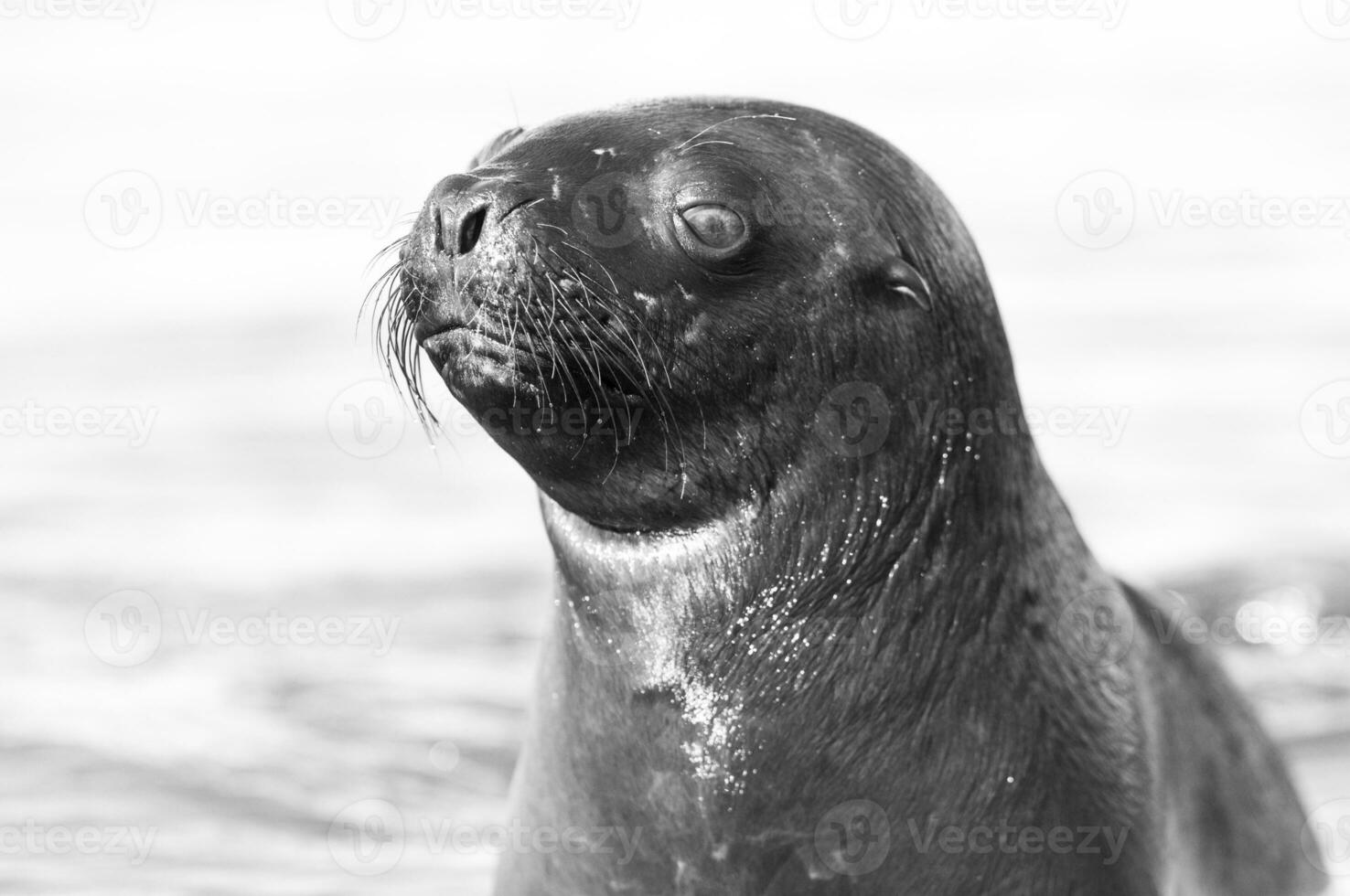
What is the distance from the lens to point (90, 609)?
11648mm

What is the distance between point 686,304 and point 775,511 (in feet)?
1.97

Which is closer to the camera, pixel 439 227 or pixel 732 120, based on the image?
pixel 439 227

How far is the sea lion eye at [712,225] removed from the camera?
516 cm

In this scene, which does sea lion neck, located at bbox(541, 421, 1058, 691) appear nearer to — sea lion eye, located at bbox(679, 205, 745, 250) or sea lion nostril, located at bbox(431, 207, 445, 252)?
sea lion eye, located at bbox(679, 205, 745, 250)

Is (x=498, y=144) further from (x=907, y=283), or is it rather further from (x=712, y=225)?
(x=907, y=283)

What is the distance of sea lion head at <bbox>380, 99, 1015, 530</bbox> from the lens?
509 centimetres

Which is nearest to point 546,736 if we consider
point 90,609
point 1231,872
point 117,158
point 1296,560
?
point 1231,872

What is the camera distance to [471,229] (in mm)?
5086

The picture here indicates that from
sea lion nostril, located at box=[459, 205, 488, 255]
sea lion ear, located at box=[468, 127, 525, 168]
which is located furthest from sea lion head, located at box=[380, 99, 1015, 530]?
sea lion ear, located at box=[468, 127, 525, 168]

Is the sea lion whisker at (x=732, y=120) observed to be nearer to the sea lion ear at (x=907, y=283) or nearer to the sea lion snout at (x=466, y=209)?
the sea lion snout at (x=466, y=209)

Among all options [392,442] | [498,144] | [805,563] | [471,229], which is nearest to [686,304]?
[471,229]

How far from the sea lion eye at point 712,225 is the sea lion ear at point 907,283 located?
445 millimetres

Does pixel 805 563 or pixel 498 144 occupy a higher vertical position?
pixel 498 144

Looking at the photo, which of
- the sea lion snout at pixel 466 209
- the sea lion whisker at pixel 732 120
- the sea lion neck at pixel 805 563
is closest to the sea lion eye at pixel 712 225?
the sea lion whisker at pixel 732 120
